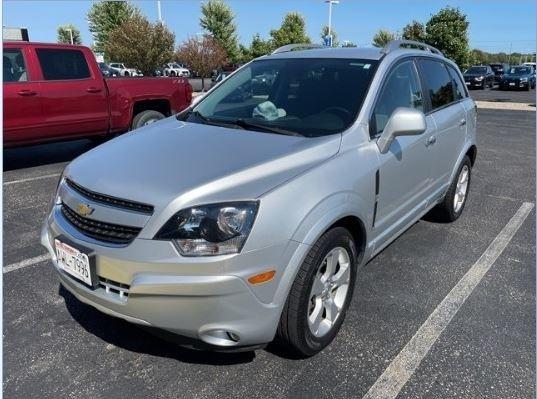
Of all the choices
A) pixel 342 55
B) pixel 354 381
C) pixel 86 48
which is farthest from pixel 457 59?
pixel 354 381

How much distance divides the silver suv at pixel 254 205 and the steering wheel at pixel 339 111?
1 cm

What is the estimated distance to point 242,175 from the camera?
226cm

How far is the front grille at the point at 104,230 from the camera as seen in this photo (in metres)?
2.16

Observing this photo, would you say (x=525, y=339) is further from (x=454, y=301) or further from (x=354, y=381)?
(x=354, y=381)

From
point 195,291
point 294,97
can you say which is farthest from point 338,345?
point 294,97

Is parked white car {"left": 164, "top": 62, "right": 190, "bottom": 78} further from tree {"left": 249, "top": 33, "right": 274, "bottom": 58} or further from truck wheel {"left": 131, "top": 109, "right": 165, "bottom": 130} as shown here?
truck wheel {"left": 131, "top": 109, "right": 165, "bottom": 130}

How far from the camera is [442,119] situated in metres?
A: 4.04

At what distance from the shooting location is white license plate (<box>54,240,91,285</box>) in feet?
7.45

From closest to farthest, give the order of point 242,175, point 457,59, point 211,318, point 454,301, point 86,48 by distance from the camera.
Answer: point 211,318, point 242,175, point 454,301, point 86,48, point 457,59

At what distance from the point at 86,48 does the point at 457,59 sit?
23103mm

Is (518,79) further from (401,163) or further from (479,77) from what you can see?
(401,163)

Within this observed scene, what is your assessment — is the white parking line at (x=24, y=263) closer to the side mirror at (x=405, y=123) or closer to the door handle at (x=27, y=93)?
the side mirror at (x=405, y=123)

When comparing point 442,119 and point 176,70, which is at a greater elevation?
point 176,70

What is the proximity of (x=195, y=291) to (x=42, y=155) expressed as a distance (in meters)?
7.04
